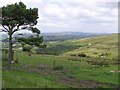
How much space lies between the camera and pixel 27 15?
54.8 metres

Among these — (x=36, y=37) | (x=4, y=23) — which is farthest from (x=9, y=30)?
(x=36, y=37)

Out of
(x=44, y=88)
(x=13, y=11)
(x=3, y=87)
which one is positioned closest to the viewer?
(x=3, y=87)

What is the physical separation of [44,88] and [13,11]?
22345 mm

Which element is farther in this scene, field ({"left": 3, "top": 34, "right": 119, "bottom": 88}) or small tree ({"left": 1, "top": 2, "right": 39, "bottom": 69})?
small tree ({"left": 1, "top": 2, "right": 39, "bottom": 69})

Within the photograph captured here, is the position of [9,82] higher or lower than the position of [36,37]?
lower

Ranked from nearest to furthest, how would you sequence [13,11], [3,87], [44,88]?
[3,87] → [44,88] → [13,11]

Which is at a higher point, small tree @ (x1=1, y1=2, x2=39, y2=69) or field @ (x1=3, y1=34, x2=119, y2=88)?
small tree @ (x1=1, y1=2, x2=39, y2=69)

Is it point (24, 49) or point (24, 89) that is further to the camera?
point (24, 49)

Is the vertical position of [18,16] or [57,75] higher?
[18,16]

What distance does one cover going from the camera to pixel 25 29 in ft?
188

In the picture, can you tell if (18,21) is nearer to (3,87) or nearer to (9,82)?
(9,82)

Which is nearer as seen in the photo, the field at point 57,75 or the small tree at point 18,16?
the field at point 57,75

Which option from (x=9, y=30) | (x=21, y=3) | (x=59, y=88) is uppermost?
(x=21, y=3)

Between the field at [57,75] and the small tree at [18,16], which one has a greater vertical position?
the small tree at [18,16]
